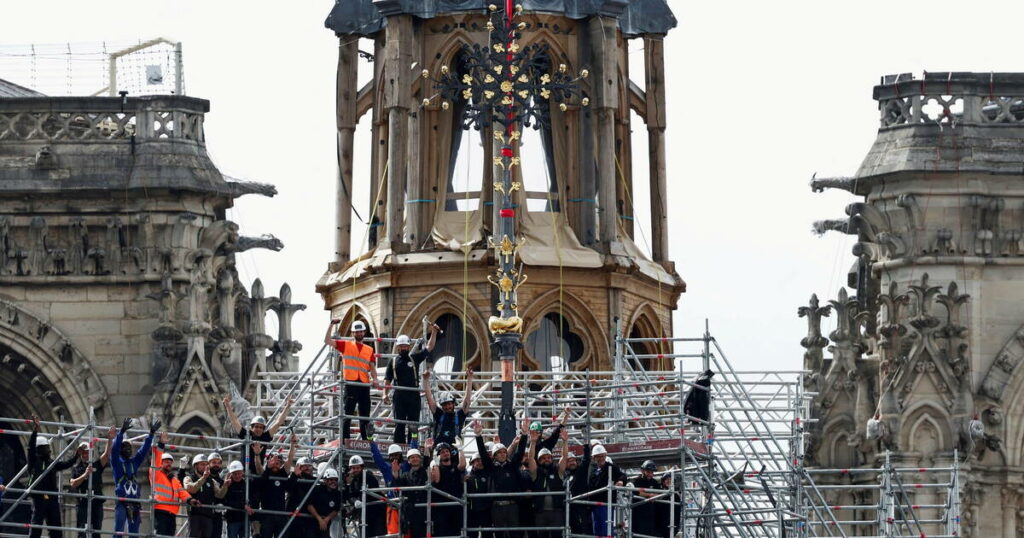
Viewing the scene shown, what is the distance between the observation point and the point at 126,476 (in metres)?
73.1

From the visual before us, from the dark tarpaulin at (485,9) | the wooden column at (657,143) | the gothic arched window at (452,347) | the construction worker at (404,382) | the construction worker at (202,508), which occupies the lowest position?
the construction worker at (202,508)

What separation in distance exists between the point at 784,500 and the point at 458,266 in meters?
8.70

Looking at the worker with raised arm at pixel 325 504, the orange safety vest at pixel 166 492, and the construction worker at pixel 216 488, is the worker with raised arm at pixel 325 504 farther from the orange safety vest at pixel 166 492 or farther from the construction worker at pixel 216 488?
the orange safety vest at pixel 166 492

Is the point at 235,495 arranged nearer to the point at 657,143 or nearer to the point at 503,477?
the point at 503,477

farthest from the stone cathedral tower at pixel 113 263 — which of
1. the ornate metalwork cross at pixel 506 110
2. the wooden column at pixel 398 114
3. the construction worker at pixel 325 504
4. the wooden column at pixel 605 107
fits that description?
the construction worker at pixel 325 504

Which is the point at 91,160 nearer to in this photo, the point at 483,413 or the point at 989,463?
the point at 483,413

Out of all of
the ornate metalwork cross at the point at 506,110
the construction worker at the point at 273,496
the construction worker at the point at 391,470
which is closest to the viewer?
the construction worker at the point at 391,470

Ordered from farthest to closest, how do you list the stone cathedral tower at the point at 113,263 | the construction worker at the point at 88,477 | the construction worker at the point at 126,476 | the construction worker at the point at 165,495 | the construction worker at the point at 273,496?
the stone cathedral tower at the point at 113,263 → the construction worker at the point at 273,496 → the construction worker at the point at 165,495 → the construction worker at the point at 126,476 → the construction worker at the point at 88,477

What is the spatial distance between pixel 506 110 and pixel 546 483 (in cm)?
711

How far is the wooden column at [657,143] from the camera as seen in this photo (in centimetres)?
8881

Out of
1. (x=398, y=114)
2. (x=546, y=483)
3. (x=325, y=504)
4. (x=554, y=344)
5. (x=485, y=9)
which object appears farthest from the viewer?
(x=398, y=114)

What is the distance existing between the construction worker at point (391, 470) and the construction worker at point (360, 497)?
0.12m

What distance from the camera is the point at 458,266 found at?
284 ft

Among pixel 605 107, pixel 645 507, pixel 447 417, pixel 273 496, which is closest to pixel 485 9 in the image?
pixel 605 107
